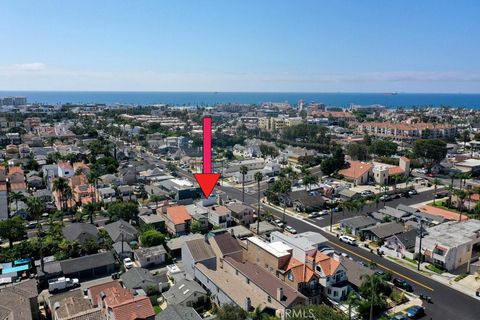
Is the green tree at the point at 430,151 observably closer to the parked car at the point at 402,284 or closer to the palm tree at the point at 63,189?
the parked car at the point at 402,284

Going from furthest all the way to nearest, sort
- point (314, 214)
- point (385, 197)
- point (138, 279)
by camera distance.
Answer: point (385, 197)
point (314, 214)
point (138, 279)

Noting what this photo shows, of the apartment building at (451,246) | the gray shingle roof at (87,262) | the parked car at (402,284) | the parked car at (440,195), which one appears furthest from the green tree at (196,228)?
the parked car at (440,195)

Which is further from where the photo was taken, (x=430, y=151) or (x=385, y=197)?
(x=430, y=151)

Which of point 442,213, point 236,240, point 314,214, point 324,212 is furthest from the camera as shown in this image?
point 324,212

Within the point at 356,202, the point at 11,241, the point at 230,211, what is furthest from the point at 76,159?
the point at 356,202

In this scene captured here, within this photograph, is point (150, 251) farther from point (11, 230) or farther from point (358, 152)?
point (358, 152)

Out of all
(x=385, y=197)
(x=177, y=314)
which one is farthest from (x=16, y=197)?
(x=385, y=197)

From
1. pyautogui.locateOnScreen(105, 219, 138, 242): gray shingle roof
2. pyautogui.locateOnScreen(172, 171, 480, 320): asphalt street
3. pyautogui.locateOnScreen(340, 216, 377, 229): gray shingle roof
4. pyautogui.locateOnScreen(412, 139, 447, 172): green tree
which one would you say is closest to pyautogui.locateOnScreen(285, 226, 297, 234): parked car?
pyautogui.locateOnScreen(172, 171, 480, 320): asphalt street

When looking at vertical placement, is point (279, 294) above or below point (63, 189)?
below
